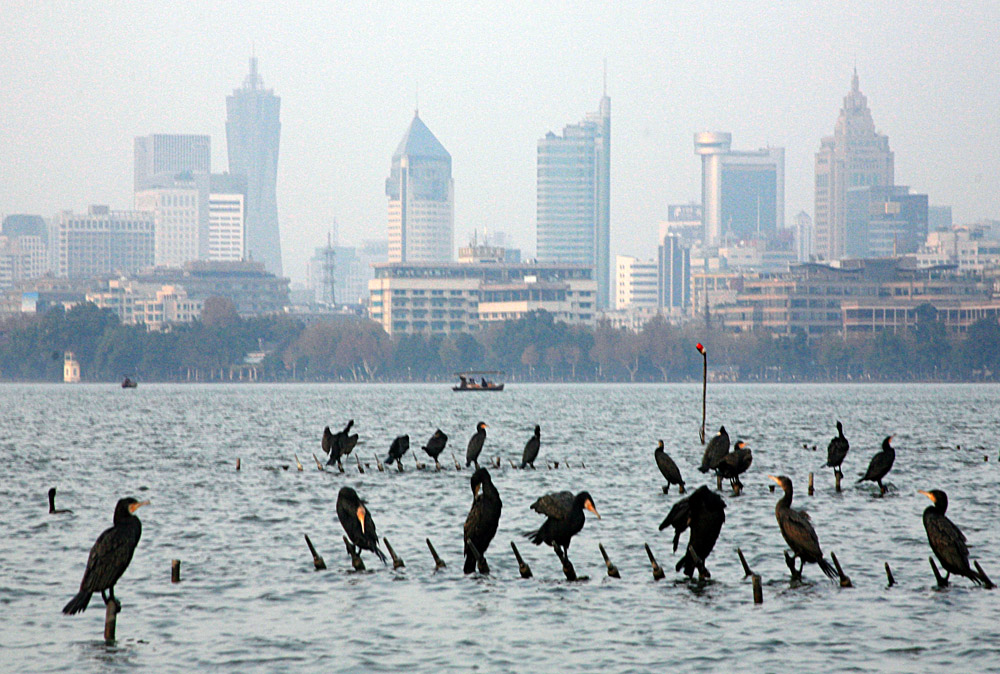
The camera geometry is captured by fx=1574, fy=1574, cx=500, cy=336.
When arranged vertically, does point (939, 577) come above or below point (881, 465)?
below

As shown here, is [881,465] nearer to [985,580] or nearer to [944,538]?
[985,580]

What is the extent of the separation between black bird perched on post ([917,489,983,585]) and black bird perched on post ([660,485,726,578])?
11.2 ft

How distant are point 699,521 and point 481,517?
3.75 m

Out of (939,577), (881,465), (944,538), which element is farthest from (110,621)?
(881,465)

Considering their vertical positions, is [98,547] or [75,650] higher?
[98,547]

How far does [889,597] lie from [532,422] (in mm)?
78834

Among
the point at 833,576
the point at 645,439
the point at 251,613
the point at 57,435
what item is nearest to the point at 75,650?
the point at 251,613

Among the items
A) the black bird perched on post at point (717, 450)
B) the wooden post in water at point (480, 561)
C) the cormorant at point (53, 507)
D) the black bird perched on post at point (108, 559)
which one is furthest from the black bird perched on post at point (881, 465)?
the black bird perched on post at point (108, 559)

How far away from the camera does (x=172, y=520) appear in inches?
1529

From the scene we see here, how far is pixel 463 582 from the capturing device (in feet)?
91.0

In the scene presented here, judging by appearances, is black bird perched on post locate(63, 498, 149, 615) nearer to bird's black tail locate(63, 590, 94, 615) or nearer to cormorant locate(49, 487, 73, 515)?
bird's black tail locate(63, 590, 94, 615)

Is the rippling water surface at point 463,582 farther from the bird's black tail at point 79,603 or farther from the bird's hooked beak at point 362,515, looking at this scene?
the bird's hooked beak at point 362,515

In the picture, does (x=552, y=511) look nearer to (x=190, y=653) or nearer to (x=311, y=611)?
(x=311, y=611)

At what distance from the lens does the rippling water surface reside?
22297 mm
